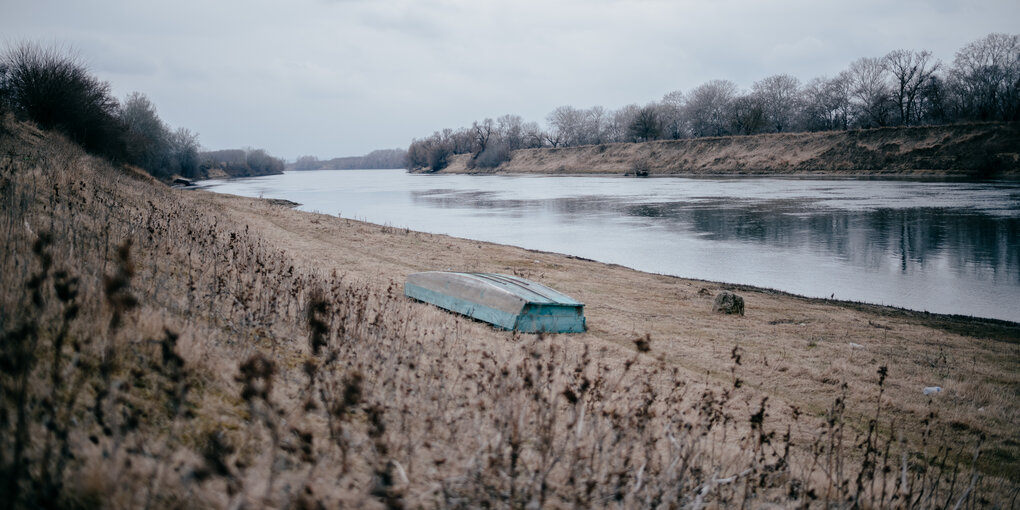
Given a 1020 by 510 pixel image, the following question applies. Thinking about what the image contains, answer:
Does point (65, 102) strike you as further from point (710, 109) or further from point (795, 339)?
point (710, 109)

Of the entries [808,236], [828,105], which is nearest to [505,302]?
[808,236]

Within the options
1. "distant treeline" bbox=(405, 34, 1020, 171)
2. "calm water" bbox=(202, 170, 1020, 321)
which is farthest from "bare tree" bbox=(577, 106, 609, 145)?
"calm water" bbox=(202, 170, 1020, 321)

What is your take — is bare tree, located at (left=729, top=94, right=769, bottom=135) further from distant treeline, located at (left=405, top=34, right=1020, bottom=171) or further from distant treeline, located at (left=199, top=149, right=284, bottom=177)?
distant treeline, located at (left=199, top=149, right=284, bottom=177)

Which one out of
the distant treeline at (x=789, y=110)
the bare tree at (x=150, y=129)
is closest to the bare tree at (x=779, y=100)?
the distant treeline at (x=789, y=110)

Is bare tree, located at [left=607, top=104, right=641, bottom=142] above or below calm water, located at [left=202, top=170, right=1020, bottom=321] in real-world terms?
above

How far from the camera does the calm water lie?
52.7ft

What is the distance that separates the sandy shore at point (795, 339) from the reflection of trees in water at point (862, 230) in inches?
→ 297

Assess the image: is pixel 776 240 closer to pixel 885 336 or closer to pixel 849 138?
pixel 885 336

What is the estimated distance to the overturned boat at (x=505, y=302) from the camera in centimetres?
915

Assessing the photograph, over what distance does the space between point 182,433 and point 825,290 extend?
644 inches

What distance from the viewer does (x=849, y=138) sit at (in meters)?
72.8

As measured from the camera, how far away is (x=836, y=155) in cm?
7175

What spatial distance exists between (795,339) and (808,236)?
Result: 15898 mm

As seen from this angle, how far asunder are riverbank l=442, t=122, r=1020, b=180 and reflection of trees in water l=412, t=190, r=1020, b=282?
3488 cm
